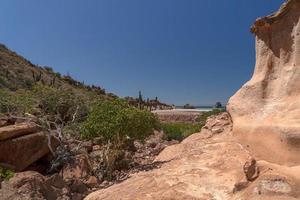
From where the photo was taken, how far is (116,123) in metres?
12.1

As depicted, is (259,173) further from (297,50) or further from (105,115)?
(105,115)

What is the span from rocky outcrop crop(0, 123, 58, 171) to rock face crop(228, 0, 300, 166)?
5851 mm

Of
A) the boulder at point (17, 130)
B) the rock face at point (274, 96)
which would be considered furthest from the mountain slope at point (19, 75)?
the rock face at point (274, 96)

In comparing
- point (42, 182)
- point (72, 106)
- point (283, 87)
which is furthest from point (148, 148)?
point (283, 87)

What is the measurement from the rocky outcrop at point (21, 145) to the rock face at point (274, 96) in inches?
230

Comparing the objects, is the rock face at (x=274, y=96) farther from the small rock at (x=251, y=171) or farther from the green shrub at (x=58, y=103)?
the green shrub at (x=58, y=103)

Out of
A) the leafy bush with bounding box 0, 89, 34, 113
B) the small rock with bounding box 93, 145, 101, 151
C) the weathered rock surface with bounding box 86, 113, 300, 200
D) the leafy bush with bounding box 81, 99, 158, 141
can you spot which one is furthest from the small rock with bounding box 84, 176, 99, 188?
the leafy bush with bounding box 0, 89, 34, 113

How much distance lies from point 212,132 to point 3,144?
554 centimetres

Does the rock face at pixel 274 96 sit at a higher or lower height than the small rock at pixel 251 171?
higher

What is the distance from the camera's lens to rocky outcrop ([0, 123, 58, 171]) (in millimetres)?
11094


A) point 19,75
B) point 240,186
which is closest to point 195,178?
point 240,186

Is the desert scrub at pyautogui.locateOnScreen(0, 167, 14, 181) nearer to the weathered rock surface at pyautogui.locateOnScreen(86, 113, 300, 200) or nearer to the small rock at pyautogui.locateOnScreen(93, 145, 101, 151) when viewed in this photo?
the weathered rock surface at pyautogui.locateOnScreen(86, 113, 300, 200)

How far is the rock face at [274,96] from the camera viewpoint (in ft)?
22.7

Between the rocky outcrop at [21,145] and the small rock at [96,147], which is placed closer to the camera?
the rocky outcrop at [21,145]
